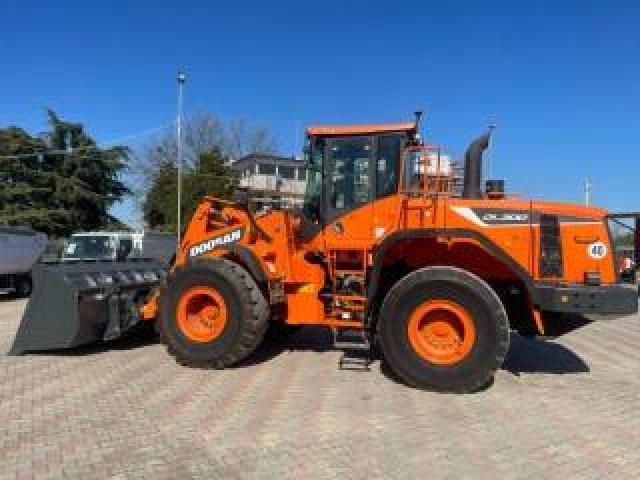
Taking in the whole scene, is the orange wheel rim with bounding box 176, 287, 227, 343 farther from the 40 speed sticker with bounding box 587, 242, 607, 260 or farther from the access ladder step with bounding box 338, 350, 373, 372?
the 40 speed sticker with bounding box 587, 242, 607, 260

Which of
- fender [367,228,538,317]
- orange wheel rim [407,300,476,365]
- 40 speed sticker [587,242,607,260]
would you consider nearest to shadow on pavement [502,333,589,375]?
orange wheel rim [407,300,476,365]

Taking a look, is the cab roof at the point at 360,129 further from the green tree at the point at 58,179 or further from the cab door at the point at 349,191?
the green tree at the point at 58,179

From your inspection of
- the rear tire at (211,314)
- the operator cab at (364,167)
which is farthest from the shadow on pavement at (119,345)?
the operator cab at (364,167)

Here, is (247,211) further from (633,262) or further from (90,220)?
(90,220)

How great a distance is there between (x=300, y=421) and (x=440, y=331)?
7.10ft

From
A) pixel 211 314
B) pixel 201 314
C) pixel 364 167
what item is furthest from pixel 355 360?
pixel 364 167

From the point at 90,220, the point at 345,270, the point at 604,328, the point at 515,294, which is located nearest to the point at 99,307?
the point at 345,270

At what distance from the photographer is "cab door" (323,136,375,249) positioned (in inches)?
326

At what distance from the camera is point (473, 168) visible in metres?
8.30

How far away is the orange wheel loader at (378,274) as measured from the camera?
740 cm

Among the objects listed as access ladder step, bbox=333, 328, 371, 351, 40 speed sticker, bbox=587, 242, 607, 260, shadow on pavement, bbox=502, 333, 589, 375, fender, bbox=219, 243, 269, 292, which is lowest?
shadow on pavement, bbox=502, 333, 589, 375

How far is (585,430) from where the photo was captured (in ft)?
20.0

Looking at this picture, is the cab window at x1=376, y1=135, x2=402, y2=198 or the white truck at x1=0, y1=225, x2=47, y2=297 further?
the white truck at x1=0, y1=225, x2=47, y2=297

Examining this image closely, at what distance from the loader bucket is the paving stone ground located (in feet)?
0.94
